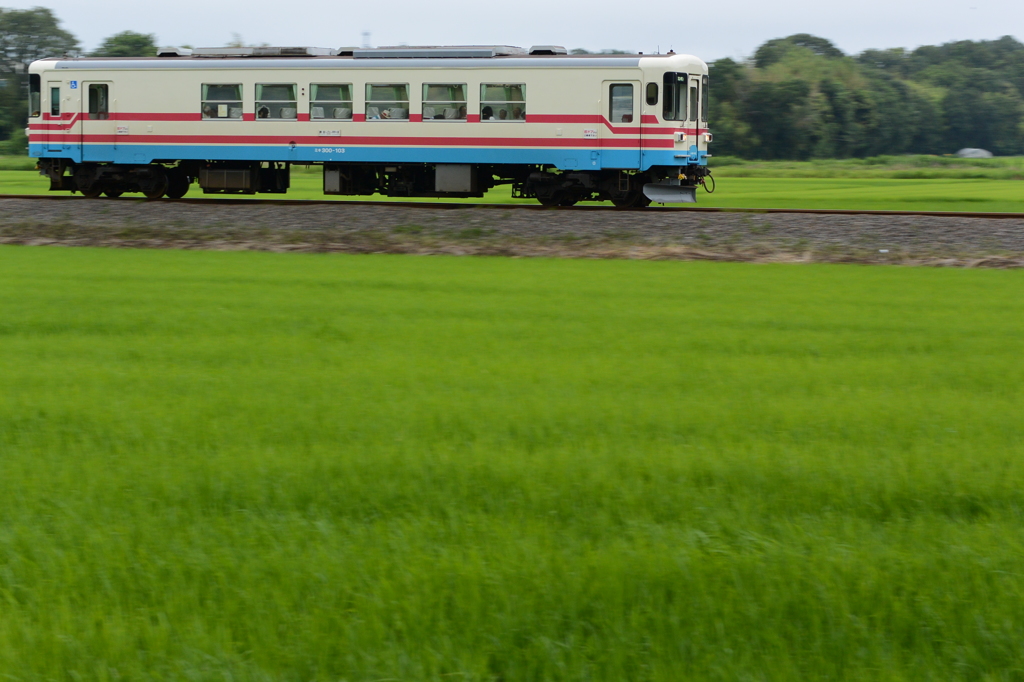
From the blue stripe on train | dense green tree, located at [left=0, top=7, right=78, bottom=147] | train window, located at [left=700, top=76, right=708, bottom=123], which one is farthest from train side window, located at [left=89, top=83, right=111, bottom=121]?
dense green tree, located at [left=0, top=7, right=78, bottom=147]

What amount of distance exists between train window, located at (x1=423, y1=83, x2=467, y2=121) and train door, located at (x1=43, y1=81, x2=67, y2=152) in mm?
9225

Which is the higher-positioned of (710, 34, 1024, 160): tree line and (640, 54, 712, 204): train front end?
(710, 34, 1024, 160): tree line

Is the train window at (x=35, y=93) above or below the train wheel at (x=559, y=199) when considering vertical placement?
above

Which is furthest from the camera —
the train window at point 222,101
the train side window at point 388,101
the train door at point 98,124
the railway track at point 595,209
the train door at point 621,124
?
the train door at point 98,124

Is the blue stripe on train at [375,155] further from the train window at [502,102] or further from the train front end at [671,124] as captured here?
the train window at [502,102]

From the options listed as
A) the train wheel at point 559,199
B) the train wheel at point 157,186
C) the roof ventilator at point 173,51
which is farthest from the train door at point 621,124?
the train wheel at point 157,186

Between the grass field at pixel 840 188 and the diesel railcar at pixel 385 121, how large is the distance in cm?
552

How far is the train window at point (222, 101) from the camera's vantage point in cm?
2609

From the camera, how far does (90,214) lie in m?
23.0

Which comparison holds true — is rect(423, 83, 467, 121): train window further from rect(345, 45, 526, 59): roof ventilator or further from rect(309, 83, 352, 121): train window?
rect(309, 83, 352, 121): train window

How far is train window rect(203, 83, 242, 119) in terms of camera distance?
85.6ft

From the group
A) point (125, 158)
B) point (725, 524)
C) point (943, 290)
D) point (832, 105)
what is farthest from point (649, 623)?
point (832, 105)

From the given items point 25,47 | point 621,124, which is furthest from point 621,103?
point 25,47

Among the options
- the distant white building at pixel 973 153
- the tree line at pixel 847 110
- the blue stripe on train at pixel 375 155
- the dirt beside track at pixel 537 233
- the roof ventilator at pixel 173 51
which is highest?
the tree line at pixel 847 110
